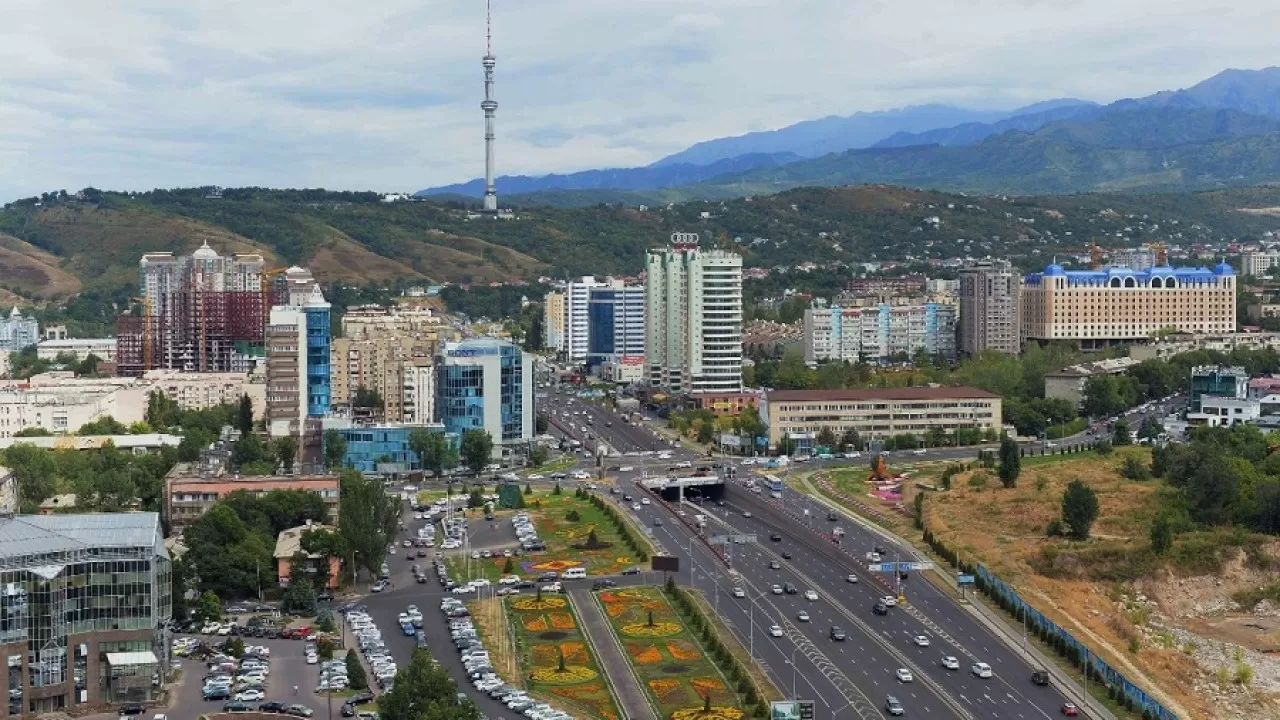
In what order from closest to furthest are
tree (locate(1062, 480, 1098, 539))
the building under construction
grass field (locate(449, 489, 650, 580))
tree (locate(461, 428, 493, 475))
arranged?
grass field (locate(449, 489, 650, 580)) → tree (locate(1062, 480, 1098, 539)) → tree (locate(461, 428, 493, 475)) → the building under construction

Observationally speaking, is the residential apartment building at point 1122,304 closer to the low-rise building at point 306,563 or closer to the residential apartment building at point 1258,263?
the residential apartment building at point 1258,263

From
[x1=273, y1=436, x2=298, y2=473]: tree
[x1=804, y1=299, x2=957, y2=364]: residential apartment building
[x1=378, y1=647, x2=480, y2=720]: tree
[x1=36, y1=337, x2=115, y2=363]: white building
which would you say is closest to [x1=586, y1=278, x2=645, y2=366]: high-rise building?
Answer: [x1=804, y1=299, x2=957, y2=364]: residential apartment building

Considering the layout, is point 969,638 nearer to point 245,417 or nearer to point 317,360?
point 317,360

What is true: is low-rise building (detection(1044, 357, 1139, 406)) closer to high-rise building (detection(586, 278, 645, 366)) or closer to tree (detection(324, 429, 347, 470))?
high-rise building (detection(586, 278, 645, 366))

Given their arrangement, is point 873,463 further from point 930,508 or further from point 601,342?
point 601,342

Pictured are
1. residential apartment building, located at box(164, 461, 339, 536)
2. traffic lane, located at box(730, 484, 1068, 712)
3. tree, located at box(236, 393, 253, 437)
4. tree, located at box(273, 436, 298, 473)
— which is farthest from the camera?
tree, located at box(236, 393, 253, 437)

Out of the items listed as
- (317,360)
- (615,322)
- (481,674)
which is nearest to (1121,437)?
(317,360)

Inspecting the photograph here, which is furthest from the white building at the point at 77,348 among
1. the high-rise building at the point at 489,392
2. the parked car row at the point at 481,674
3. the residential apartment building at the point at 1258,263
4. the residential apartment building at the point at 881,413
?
the residential apartment building at the point at 1258,263

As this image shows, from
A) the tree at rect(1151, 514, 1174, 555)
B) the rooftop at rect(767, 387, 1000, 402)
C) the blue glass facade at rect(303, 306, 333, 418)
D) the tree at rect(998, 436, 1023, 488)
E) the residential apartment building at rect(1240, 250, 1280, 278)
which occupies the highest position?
the residential apartment building at rect(1240, 250, 1280, 278)
